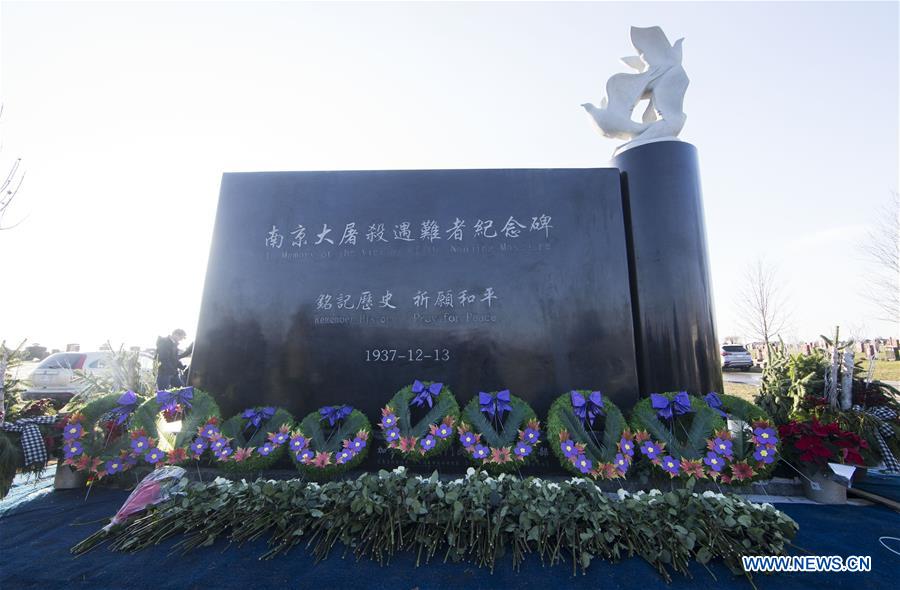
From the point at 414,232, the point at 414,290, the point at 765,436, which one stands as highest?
the point at 414,232

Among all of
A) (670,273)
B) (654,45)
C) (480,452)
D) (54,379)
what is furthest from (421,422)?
(54,379)

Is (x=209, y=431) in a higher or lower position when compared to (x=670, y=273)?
lower

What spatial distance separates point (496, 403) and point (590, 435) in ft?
3.06

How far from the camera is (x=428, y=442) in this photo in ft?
12.3

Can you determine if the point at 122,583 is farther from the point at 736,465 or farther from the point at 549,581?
the point at 736,465

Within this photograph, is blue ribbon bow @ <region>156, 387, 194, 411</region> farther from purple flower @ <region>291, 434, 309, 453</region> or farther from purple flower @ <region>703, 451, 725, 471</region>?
purple flower @ <region>703, 451, 725, 471</region>

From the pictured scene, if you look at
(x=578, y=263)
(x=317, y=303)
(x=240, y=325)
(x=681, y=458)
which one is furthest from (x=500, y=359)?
(x=240, y=325)

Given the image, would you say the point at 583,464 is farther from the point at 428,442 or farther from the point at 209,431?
the point at 209,431

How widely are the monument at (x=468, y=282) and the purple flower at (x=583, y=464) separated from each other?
0.85m

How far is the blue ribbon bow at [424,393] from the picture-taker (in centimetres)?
407

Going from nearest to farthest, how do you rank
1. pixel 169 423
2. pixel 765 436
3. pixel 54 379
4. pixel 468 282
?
pixel 765 436
pixel 169 423
pixel 468 282
pixel 54 379

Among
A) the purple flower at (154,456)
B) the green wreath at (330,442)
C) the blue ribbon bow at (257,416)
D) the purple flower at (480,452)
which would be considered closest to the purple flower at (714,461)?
→ the purple flower at (480,452)

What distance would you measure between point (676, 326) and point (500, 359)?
1.92 meters

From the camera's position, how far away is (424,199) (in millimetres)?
4949
